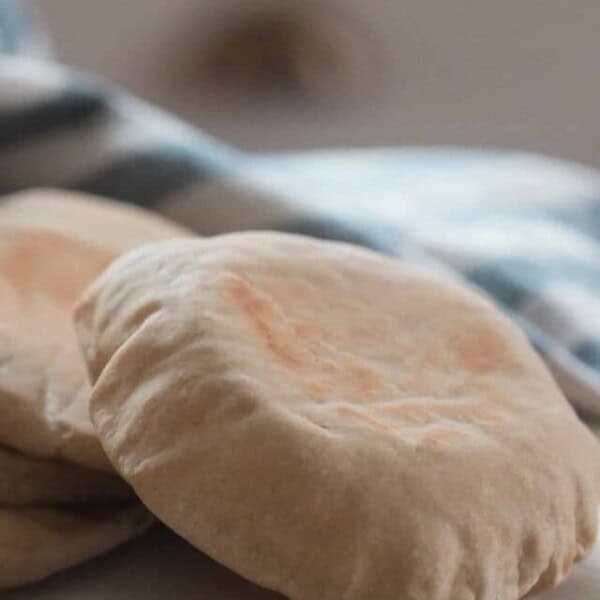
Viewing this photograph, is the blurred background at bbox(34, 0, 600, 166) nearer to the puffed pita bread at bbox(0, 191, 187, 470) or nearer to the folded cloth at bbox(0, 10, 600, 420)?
the folded cloth at bbox(0, 10, 600, 420)

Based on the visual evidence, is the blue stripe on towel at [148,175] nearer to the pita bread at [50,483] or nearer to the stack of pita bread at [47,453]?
the stack of pita bread at [47,453]

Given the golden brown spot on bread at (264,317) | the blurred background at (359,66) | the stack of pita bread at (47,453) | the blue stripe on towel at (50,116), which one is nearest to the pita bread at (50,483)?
the stack of pita bread at (47,453)

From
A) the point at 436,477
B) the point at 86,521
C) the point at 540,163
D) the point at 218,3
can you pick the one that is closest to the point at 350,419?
the point at 436,477

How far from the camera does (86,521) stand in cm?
56

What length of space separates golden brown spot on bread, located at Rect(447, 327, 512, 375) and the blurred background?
5.89 feet

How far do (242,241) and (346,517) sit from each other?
179 mm

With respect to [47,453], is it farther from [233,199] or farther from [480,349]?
[233,199]

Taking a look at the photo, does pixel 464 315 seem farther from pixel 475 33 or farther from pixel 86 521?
pixel 475 33

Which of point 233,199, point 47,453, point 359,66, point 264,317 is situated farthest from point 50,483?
point 359,66

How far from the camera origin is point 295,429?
474 mm

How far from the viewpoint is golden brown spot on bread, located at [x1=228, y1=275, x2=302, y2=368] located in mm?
523

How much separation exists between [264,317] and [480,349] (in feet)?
0.39

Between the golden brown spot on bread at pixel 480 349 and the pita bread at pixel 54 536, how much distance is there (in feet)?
0.58

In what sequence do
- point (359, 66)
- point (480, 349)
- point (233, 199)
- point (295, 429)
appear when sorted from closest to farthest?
1. point (295, 429)
2. point (480, 349)
3. point (233, 199)
4. point (359, 66)
